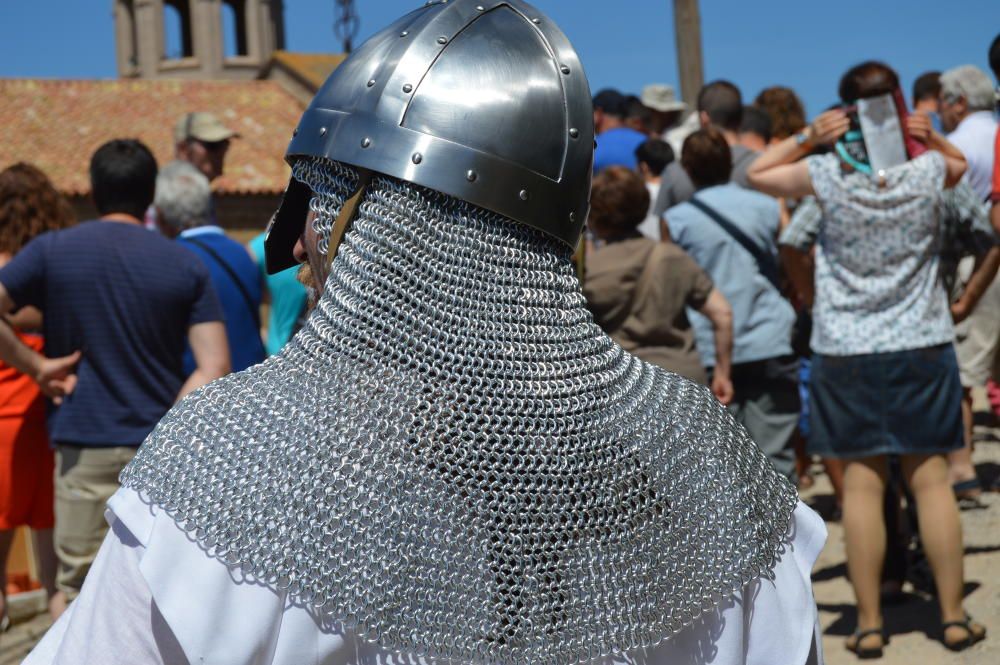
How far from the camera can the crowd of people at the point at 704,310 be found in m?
4.21

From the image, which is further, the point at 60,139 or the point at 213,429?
the point at 60,139

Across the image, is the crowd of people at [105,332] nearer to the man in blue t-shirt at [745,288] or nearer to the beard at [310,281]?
the man in blue t-shirt at [745,288]

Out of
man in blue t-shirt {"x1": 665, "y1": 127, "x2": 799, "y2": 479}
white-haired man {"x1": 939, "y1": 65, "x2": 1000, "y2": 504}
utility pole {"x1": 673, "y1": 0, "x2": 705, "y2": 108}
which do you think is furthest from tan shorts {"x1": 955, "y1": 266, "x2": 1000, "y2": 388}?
utility pole {"x1": 673, "y1": 0, "x2": 705, "y2": 108}

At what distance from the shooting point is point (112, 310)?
417cm

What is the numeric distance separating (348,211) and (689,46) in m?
9.21

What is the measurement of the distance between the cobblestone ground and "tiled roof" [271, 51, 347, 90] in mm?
25425

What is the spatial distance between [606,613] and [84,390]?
127 inches

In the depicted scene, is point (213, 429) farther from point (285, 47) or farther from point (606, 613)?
point (285, 47)

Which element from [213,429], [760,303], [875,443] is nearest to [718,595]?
[213,429]

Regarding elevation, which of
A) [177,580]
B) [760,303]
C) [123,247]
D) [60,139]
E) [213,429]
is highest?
[213,429]

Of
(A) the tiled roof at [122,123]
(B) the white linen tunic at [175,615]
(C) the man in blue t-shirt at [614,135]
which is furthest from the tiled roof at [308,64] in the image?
(B) the white linen tunic at [175,615]

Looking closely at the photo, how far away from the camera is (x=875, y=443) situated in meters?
4.43

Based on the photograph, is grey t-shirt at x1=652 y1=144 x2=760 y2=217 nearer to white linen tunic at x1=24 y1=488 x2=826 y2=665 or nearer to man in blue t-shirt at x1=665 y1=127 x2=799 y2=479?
man in blue t-shirt at x1=665 y1=127 x2=799 y2=479

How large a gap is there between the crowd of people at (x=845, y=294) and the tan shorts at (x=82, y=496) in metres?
1.99
